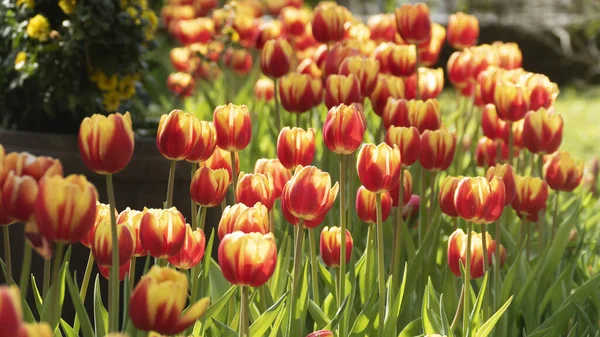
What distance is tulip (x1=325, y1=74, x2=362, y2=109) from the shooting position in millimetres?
2023

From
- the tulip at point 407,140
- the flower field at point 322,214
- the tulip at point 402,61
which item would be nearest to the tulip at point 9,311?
the flower field at point 322,214

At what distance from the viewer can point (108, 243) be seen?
122 cm

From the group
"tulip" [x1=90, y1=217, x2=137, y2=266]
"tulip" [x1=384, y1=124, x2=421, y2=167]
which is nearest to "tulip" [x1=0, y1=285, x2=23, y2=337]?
"tulip" [x1=90, y1=217, x2=137, y2=266]

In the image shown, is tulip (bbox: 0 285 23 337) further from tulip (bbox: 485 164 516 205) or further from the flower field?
tulip (bbox: 485 164 516 205)

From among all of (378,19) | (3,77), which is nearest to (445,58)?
(378,19)

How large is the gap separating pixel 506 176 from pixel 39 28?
1.62 metres

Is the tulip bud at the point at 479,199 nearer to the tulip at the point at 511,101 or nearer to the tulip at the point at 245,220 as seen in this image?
the tulip at the point at 245,220

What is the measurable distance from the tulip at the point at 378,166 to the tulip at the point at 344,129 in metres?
0.09

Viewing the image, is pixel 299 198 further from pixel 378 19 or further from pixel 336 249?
pixel 378 19

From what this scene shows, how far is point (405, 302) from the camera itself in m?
1.86

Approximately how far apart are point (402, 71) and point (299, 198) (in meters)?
1.19

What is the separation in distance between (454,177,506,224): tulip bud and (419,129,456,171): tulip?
333 mm

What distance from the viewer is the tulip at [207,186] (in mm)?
1482

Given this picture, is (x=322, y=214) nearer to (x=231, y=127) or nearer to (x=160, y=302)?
(x=231, y=127)
